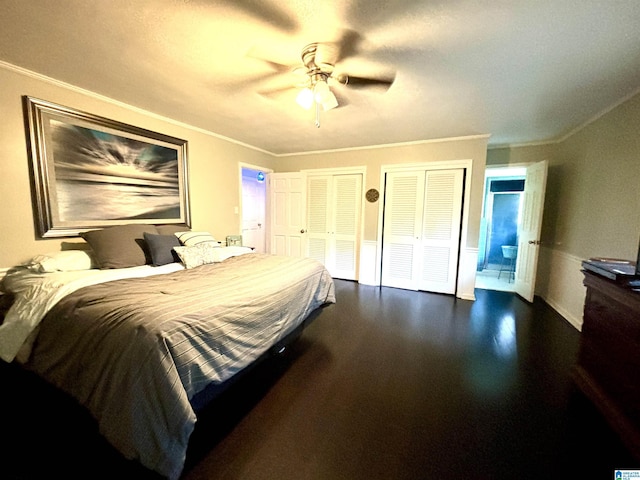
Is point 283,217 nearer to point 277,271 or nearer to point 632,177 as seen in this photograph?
point 277,271

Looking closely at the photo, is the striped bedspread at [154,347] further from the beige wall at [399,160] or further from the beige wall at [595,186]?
the beige wall at [595,186]

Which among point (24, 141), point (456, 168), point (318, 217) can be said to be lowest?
point (318, 217)

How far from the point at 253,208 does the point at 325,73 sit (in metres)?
4.25

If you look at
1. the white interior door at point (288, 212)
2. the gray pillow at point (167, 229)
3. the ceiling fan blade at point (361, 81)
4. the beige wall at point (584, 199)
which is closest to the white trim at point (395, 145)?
the white interior door at point (288, 212)

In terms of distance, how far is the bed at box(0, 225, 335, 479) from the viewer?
1.05m

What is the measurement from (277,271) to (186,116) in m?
2.34

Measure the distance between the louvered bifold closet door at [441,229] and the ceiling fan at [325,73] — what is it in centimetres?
223

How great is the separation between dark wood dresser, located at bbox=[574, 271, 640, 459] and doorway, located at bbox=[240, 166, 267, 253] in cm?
489

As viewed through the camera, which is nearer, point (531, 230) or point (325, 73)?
point (325, 73)

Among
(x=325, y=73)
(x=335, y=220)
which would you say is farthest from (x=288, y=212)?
(x=325, y=73)

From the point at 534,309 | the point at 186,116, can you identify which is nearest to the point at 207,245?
the point at 186,116

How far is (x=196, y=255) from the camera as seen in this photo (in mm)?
2436

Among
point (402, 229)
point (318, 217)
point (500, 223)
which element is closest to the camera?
point (402, 229)

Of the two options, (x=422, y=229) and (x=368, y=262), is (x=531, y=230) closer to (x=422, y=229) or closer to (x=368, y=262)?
(x=422, y=229)
